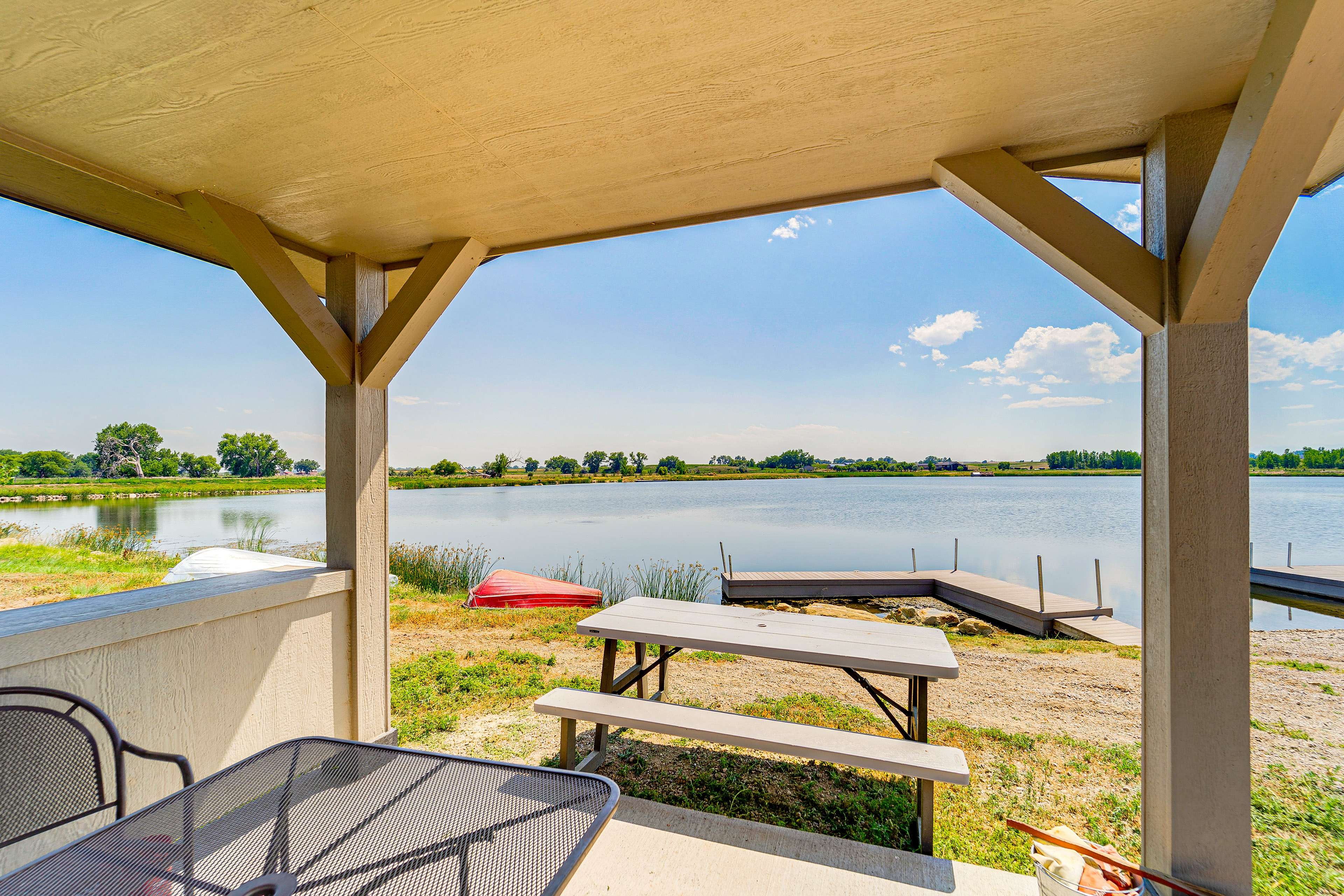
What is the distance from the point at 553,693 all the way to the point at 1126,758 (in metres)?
2.99

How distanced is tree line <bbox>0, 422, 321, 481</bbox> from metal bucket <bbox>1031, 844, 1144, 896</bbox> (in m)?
8.85

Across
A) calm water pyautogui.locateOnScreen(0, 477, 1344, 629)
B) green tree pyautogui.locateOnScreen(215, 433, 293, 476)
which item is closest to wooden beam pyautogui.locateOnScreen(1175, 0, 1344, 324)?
calm water pyautogui.locateOnScreen(0, 477, 1344, 629)

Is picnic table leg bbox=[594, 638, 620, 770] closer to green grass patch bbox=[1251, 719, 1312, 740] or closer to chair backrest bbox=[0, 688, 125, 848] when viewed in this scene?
chair backrest bbox=[0, 688, 125, 848]

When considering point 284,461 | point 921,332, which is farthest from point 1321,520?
point 284,461

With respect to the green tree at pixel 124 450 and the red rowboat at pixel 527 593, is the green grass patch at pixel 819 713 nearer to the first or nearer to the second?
the red rowboat at pixel 527 593

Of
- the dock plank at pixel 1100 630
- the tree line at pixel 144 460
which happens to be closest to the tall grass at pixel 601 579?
the tree line at pixel 144 460

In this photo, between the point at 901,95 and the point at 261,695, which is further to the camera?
the point at 261,695

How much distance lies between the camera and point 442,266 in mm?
2541

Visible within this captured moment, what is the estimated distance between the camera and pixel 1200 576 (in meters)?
1.50

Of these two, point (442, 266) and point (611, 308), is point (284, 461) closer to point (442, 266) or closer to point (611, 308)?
point (442, 266)

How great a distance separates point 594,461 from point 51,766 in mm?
30599

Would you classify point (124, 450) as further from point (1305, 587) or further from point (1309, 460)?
point (1309, 460)

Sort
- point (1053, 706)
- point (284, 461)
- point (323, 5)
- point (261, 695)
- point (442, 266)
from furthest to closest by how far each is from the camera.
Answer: point (284, 461) < point (1053, 706) < point (442, 266) < point (261, 695) < point (323, 5)

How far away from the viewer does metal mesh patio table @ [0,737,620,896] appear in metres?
0.88
